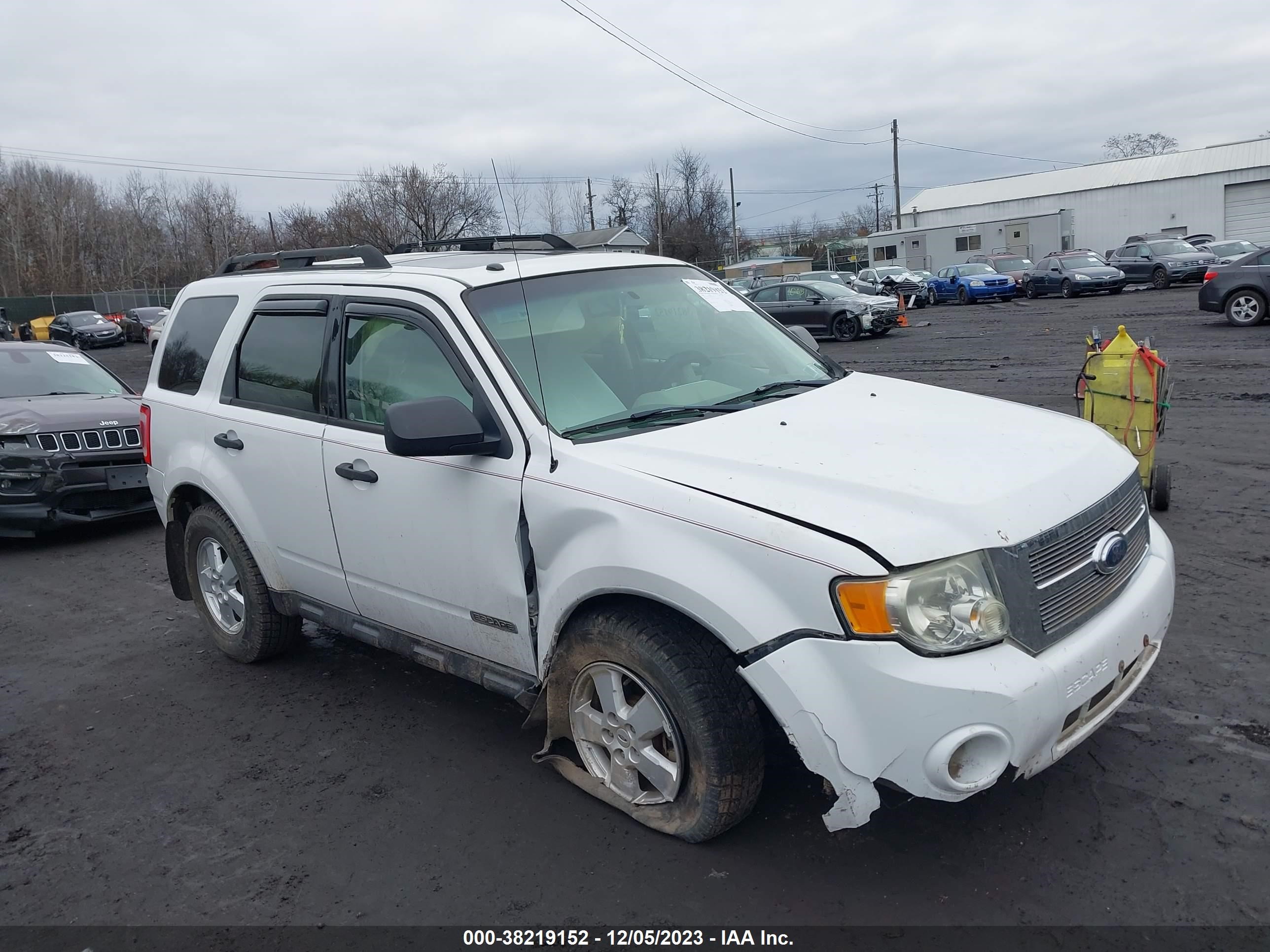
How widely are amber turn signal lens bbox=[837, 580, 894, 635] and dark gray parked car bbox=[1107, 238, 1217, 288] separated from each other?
107 ft

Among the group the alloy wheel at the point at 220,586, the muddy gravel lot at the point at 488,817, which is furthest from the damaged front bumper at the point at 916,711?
the alloy wheel at the point at 220,586

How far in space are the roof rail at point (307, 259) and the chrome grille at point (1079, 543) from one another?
9.87 ft

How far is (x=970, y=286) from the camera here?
34.0 meters

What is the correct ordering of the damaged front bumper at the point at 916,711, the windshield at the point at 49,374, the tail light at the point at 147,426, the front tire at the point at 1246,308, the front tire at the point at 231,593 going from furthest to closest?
1. the front tire at the point at 1246,308
2. the windshield at the point at 49,374
3. the tail light at the point at 147,426
4. the front tire at the point at 231,593
5. the damaged front bumper at the point at 916,711

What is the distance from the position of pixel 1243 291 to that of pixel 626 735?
1957 cm

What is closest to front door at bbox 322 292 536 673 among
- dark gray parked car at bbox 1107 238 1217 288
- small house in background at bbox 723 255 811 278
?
dark gray parked car at bbox 1107 238 1217 288

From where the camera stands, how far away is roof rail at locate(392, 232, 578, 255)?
16.3ft

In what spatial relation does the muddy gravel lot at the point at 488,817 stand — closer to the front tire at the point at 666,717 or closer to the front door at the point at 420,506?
the front tire at the point at 666,717

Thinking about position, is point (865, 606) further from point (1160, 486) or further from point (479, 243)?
point (1160, 486)

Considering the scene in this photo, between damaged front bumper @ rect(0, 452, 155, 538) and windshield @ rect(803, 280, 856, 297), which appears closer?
damaged front bumper @ rect(0, 452, 155, 538)

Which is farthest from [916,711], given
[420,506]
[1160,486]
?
[1160,486]

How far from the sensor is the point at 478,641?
12.1ft

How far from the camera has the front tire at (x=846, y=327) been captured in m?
24.0

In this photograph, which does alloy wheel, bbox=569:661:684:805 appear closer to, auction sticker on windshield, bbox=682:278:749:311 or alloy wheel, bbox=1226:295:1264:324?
auction sticker on windshield, bbox=682:278:749:311
